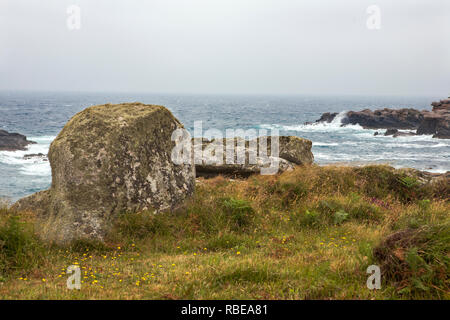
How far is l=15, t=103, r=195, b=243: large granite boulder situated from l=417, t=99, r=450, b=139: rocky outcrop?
65011 mm

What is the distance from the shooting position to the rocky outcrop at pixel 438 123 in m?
63.7

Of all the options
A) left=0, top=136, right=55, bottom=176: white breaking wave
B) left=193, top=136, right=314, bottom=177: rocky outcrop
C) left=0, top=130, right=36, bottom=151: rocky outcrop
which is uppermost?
left=193, top=136, right=314, bottom=177: rocky outcrop

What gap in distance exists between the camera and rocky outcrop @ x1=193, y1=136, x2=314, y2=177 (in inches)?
593

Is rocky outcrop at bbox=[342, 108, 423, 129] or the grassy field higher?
rocky outcrop at bbox=[342, 108, 423, 129]

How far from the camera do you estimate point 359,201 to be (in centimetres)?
1080

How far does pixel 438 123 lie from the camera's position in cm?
6562

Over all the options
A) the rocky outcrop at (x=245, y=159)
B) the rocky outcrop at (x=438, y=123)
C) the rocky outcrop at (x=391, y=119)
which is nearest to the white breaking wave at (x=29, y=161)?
the rocky outcrop at (x=245, y=159)

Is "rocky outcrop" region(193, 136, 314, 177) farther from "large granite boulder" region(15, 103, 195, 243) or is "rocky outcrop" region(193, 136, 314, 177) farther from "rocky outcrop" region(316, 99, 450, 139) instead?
"rocky outcrop" region(316, 99, 450, 139)

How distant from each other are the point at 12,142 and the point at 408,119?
2893 inches

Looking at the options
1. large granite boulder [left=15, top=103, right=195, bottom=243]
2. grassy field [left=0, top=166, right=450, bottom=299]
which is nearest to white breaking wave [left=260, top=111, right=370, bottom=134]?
grassy field [left=0, top=166, right=450, bottom=299]

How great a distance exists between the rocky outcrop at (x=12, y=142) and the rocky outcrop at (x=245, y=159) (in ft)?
125

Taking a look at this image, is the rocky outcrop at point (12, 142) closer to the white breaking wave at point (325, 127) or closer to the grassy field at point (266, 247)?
Result: the grassy field at point (266, 247)
